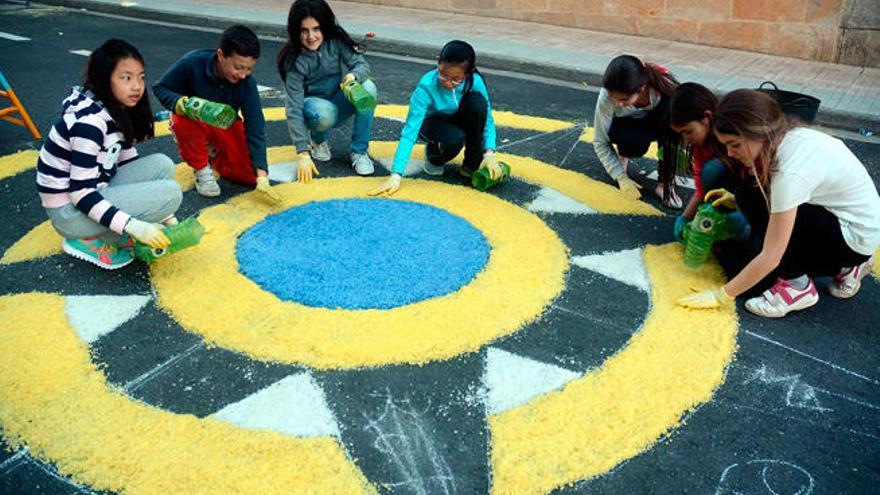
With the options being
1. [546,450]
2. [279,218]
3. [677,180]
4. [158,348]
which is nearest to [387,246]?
[279,218]

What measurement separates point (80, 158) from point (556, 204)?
2473 mm

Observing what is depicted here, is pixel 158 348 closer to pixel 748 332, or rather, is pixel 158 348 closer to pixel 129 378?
pixel 129 378

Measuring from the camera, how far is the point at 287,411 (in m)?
2.39

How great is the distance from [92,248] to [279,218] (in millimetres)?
947

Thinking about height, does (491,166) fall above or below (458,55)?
below

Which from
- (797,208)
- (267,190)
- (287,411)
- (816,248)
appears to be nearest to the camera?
(287,411)

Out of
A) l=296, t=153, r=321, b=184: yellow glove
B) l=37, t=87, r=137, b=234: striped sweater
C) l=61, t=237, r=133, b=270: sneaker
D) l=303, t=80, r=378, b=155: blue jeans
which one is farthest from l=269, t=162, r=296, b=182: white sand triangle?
l=37, t=87, r=137, b=234: striped sweater

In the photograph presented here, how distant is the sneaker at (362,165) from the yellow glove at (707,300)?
87.3 inches

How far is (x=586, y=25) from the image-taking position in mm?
9312

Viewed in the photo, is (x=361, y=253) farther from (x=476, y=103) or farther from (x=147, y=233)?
(x=476, y=103)

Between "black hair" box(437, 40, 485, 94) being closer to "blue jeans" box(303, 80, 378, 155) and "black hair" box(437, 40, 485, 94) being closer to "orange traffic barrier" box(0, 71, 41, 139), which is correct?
"blue jeans" box(303, 80, 378, 155)

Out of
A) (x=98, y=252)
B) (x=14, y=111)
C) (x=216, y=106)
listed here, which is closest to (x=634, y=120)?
(x=216, y=106)

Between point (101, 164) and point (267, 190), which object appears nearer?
point (101, 164)

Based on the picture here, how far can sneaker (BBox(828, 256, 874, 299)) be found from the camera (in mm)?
3166
